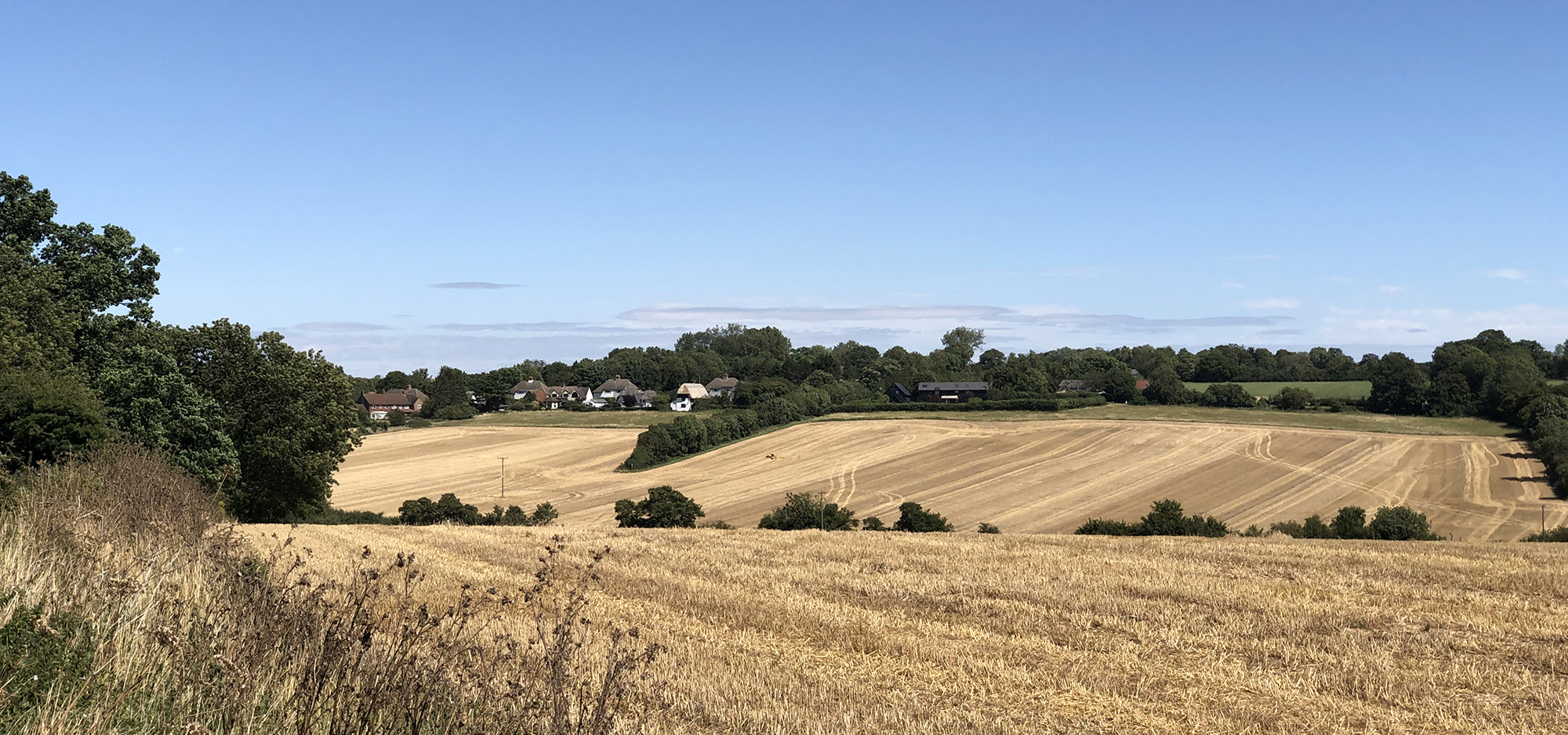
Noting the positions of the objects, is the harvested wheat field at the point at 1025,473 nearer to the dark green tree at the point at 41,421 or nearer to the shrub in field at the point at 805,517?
the shrub in field at the point at 805,517

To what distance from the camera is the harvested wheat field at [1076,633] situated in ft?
31.6

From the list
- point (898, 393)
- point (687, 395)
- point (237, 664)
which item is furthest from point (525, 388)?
point (237, 664)

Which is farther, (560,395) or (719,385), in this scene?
(719,385)

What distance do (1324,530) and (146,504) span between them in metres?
35.0

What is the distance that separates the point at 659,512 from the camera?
123 feet

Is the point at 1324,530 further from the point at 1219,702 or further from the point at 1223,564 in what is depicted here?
the point at 1219,702

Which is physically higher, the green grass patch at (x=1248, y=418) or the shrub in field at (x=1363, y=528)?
the green grass patch at (x=1248, y=418)

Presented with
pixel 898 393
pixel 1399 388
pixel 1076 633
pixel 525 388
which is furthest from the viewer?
pixel 525 388

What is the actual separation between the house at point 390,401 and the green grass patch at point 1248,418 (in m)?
85.7

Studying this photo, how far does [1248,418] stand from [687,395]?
3603 inches

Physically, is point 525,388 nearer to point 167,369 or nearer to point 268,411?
point 268,411

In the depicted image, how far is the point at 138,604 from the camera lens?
7887mm

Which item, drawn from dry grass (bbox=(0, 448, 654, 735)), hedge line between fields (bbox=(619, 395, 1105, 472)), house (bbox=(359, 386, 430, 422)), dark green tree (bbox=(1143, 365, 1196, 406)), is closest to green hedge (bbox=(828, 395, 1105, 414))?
hedge line between fields (bbox=(619, 395, 1105, 472))

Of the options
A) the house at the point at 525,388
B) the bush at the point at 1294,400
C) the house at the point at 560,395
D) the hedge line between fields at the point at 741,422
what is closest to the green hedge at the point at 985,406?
the hedge line between fields at the point at 741,422
